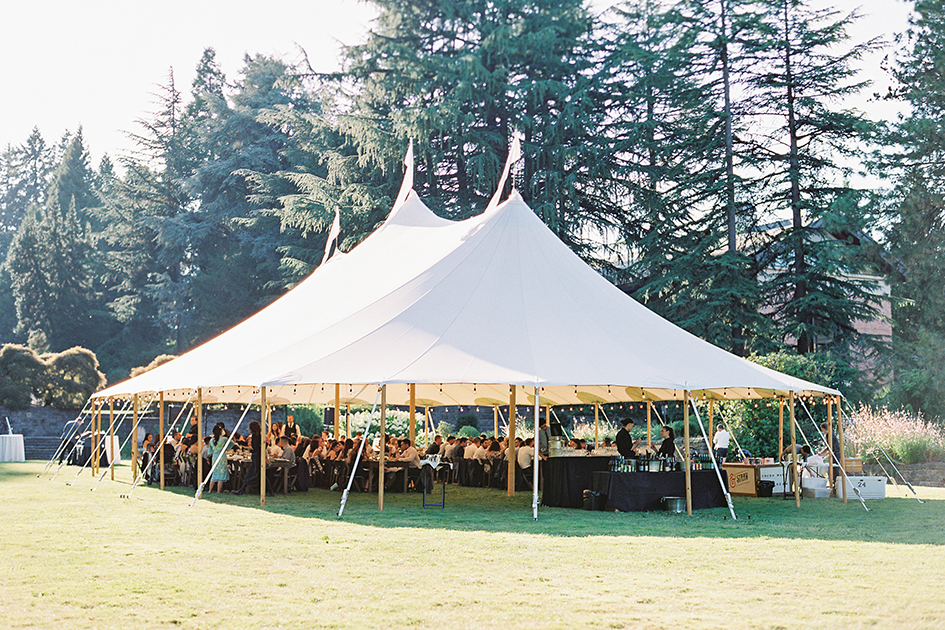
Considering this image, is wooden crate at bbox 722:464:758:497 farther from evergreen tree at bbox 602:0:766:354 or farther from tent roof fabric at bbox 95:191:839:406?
evergreen tree at bbox 602:0:766:354

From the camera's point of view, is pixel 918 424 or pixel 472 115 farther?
pixel 472 115

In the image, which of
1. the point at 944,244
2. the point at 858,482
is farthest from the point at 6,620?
the point at 944,244

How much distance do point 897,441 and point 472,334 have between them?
1055cm

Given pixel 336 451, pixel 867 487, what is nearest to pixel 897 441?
pixel 867 487

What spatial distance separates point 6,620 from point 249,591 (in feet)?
4.69

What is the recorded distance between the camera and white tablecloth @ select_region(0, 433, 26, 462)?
23094mm

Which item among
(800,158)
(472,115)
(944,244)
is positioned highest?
(472,115)

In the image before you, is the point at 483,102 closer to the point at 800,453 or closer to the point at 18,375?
the point at 800,453

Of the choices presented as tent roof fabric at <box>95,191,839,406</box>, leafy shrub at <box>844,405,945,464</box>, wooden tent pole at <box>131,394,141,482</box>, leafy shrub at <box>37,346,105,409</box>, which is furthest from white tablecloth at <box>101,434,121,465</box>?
leafy shrub at <box>844,405,945,464</box>

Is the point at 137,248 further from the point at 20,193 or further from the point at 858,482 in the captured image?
the point at 858,482

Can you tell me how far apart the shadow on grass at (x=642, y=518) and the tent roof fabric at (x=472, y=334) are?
1578 mm

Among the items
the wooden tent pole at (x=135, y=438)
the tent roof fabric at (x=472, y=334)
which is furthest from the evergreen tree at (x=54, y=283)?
the tent roof fabric at (x=472, y=334)

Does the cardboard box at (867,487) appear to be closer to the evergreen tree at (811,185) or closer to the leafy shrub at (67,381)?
the evergreen tree at (811,185)

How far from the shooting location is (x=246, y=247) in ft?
125
